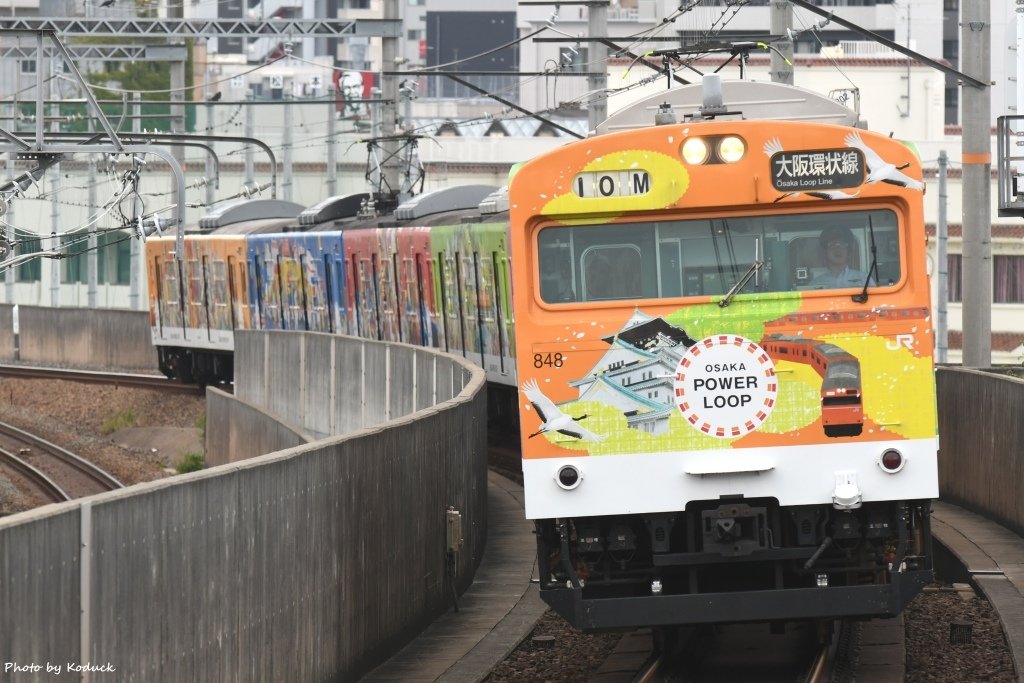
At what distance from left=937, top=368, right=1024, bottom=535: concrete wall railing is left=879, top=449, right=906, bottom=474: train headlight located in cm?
512

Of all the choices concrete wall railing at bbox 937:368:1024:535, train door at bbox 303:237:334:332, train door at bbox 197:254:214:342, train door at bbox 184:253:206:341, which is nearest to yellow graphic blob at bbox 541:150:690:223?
concrete wall railing at bbox 937:368:1024:535

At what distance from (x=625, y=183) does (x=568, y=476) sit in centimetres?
155

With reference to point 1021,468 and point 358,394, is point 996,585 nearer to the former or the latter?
point 1021,468

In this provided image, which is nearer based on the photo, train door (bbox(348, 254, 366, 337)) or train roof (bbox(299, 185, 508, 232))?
train roof (bbox(299, 185, 508, 232))

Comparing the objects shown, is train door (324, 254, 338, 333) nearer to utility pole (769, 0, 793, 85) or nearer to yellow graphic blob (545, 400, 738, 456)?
utility pole (769, 0, 793, 85)

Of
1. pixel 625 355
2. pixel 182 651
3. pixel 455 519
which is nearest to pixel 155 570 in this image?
pixel 182 651

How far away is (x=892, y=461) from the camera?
9516mm

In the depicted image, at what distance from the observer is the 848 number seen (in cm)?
966

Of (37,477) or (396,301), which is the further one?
(396,301)

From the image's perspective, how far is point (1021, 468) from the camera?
14.5 m

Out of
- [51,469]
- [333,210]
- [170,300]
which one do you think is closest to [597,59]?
[333,210]

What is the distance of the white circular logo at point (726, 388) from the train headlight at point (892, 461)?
63 cm

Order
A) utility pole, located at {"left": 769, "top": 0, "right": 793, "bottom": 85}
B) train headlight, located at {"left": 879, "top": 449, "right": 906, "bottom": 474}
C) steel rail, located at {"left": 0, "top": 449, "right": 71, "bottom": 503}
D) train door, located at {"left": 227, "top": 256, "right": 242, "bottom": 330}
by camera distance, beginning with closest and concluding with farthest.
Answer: train headlight, located at {"left": 879, "top": 449, "right": 906, "bottom": 474} < utility pole, located at {"left": 769, "top": 0, "right": 793, "bottom": 85} < steel rail, located at {"left": 0, "top": 449, "right": 71, "bottom": 503} < train door, located at {"left": 227, "top": 256, "right": 242, "bottom": 330}

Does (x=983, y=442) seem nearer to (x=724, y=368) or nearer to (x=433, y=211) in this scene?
(x=724, y=368)
